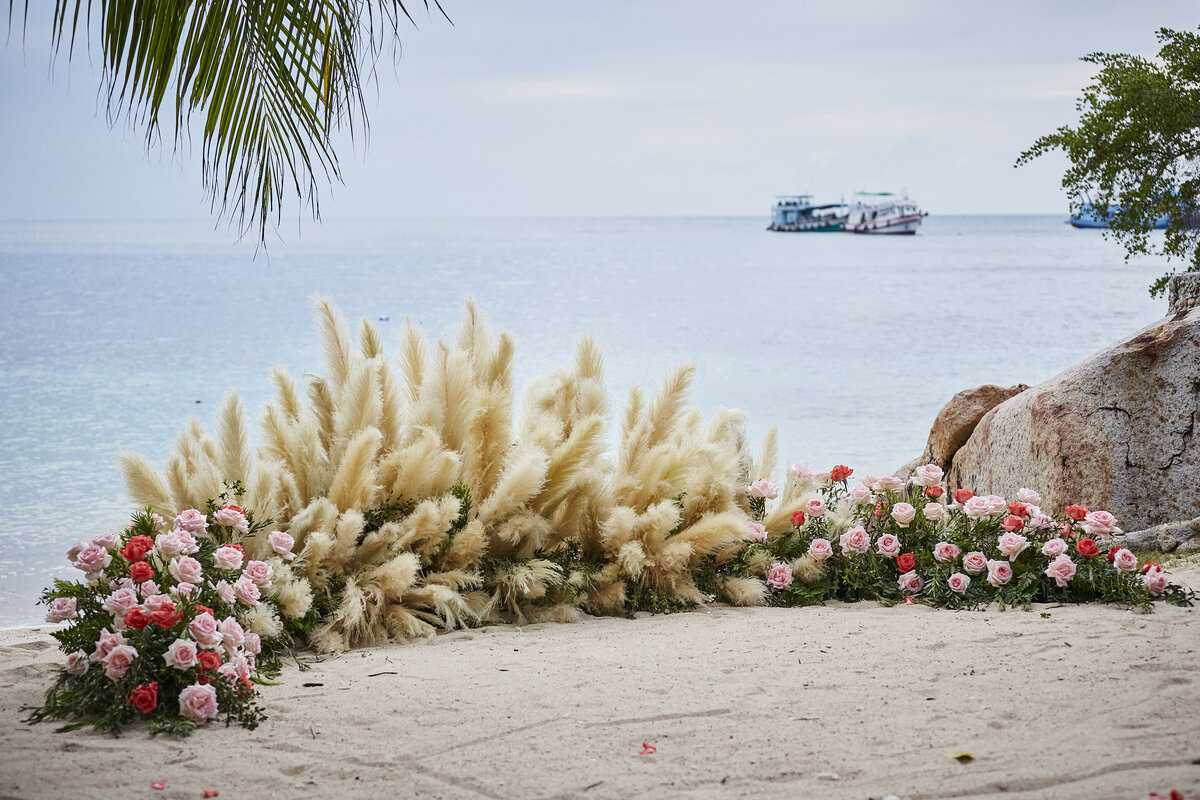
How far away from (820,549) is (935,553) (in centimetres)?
43

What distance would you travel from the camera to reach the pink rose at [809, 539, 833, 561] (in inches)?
150

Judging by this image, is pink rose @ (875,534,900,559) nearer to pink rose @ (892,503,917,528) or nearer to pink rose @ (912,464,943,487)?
pink rose @ (892,503,917,528)

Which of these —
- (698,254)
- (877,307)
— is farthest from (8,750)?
(698,254)

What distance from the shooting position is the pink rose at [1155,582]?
11.2 feet

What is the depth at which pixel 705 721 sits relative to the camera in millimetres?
2465

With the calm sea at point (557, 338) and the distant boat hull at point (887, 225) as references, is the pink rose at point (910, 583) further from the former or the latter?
the distant boat hull at point (887, 225)

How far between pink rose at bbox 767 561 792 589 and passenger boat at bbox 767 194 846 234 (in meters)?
78.9

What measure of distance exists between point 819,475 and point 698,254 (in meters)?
53.1

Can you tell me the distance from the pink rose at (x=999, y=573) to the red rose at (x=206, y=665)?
8.63ft

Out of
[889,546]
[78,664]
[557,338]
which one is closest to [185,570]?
[78,664]

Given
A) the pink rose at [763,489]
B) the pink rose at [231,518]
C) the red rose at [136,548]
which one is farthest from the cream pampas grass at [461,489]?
the red rose at [136,548]

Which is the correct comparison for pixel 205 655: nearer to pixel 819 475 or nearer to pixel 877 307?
pixel 819 475

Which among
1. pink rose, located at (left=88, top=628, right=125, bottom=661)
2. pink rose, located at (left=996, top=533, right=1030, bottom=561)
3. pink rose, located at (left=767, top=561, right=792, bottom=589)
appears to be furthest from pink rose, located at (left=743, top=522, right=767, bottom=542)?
pink rose, located at (left=88, top=628, right=125, bottom=661)

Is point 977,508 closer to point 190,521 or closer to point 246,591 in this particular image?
point 246,591
